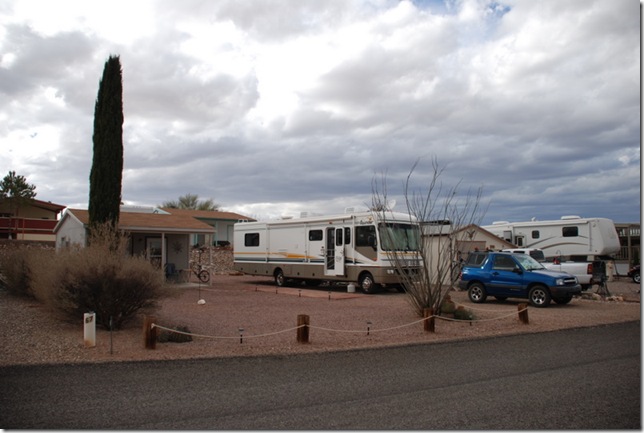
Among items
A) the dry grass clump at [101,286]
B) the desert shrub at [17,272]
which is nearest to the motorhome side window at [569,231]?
the dry grass clump at [101,286]

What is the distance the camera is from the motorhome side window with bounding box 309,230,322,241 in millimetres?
21263

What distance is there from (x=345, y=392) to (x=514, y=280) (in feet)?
36.2

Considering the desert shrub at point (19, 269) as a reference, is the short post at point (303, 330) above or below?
below

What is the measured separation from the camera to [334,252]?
20.6 meters

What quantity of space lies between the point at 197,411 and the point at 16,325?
7.00 m

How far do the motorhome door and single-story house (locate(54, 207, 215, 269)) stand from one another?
4.95 m

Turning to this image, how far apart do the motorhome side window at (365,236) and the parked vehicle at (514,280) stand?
10.9ft

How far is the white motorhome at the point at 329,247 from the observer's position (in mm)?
19000

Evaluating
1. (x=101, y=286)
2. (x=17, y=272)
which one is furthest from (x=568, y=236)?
(x=17, y=272)

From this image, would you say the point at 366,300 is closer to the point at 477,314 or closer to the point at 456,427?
the point at 477,314

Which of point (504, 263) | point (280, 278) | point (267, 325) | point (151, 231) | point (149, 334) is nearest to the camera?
point (149, 334)

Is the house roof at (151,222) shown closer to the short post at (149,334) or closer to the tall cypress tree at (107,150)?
the tall cypress tree at (107,150)

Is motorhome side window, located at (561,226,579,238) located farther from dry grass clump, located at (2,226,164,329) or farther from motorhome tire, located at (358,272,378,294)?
dry grass clump, located at (2,226,164,329)

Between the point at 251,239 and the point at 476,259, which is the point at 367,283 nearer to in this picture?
the point at 476,259
